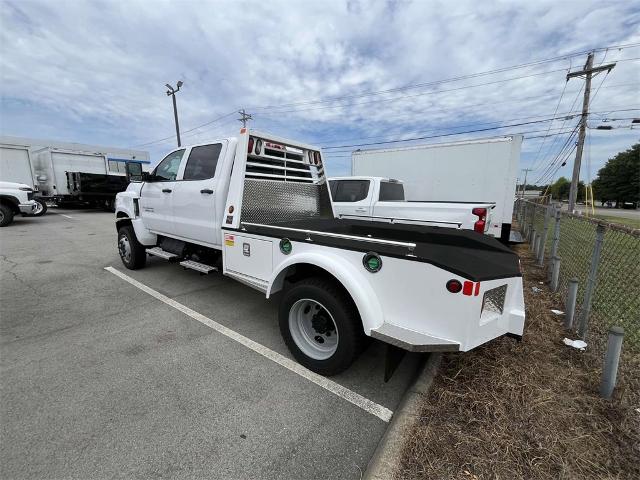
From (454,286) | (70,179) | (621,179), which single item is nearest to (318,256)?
(454,286)

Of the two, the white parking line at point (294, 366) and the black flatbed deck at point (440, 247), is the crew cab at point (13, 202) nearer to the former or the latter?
the white parking line at point (294, 366)

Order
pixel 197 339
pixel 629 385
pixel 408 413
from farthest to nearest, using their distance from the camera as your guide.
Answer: pixel 197 339, pixel 629 385, pixel 408 413

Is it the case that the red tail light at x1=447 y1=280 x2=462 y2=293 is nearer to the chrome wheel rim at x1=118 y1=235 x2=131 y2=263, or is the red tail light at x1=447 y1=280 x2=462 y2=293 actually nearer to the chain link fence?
the chain link fence

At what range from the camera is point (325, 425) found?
7.31 feet

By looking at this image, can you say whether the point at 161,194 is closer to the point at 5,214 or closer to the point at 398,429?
the point at 398,429

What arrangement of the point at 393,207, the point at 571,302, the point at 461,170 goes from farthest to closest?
the point at 461,170, the point at 393,207, the point at 571,302

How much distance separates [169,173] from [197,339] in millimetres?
2746

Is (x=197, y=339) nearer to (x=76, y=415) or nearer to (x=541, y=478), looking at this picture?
(x=76, y=415)

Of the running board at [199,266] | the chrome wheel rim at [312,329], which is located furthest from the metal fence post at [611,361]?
the running board at [199,266]

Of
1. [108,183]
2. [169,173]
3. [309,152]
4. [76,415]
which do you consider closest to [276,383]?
[76,415]

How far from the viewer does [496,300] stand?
2.35 m

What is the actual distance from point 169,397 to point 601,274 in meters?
4.91

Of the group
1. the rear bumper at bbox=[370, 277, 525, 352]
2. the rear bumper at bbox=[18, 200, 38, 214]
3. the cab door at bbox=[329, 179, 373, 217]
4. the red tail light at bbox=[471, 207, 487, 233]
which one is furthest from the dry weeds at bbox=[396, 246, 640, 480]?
the rear bumper at bbox=[18, 200, 38, 214]

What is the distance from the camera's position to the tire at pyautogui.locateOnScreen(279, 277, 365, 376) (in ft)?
8.16
